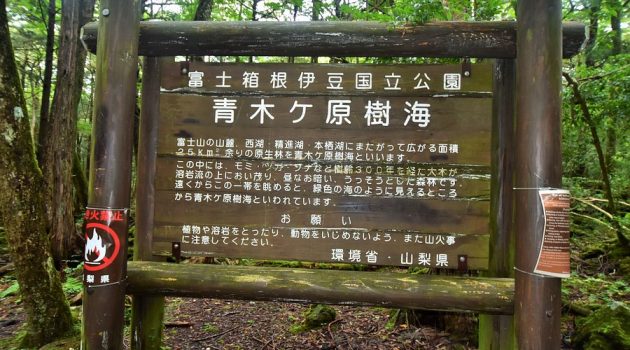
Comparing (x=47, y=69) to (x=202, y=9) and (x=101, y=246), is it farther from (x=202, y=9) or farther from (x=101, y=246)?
(x=101, y=246)

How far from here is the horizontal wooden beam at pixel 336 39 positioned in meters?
2.73

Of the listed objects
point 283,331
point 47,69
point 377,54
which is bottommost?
point 283,331

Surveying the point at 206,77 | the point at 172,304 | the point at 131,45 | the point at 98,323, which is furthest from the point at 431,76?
the point at 172,304

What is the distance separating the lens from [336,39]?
282 cm

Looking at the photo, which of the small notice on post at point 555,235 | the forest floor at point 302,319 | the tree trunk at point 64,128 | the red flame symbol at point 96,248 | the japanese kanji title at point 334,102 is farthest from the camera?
the tree trunk at point 64,128

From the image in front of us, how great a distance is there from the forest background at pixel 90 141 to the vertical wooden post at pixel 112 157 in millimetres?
1881

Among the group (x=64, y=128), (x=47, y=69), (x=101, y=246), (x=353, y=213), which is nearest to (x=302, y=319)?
(x=353, y=213)

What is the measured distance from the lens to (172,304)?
698cm

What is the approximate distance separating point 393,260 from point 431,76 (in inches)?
55.6

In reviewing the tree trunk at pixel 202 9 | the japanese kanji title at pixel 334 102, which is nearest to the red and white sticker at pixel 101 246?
the japanese kanji title at pixel 334 102

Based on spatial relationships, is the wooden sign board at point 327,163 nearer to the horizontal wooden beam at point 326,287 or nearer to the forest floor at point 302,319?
the horizontal wooden beam at point 326,287

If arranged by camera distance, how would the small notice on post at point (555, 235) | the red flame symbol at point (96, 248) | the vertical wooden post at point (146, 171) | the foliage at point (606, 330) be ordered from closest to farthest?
the small notice on post at point (555, 235), the red flame symbol at point (96, 248), the vertical wooden post at point (146, 171), the foliage at point (606, 330)

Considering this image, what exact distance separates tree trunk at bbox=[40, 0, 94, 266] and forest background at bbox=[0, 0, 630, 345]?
2 cm

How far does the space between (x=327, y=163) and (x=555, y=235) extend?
1.57 metres
